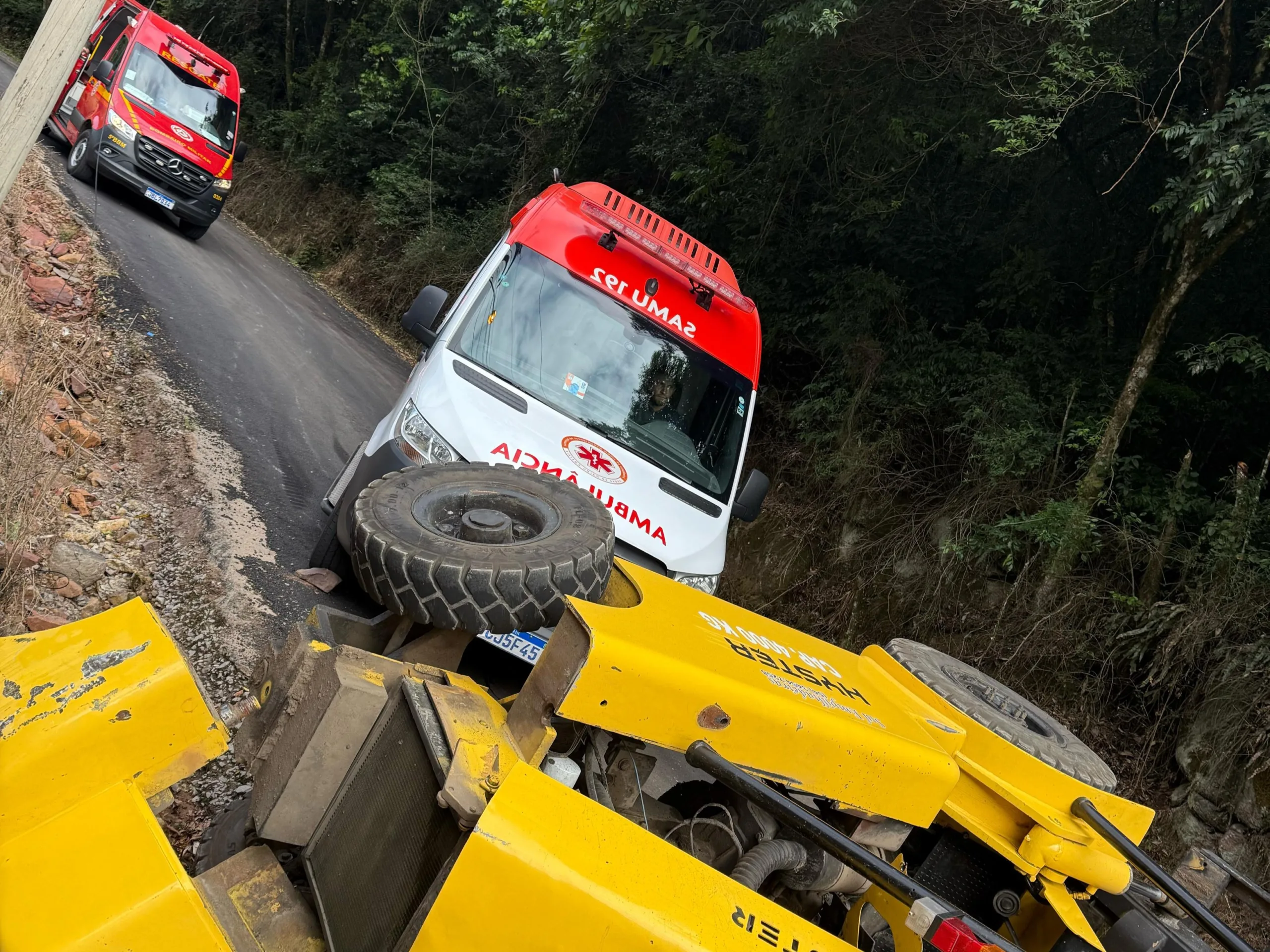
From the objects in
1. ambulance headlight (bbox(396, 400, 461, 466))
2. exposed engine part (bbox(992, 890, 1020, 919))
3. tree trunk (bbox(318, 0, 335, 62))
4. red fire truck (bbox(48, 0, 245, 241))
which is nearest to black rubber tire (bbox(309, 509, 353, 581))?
ambulance headlight (bbox(396, 400, 461, 466))

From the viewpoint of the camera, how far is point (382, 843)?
7.22ft

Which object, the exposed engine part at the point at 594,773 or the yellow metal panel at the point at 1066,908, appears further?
the yellow metal panel at the point at 1066,908

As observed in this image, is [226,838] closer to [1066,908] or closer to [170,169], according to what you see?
[1066,908]

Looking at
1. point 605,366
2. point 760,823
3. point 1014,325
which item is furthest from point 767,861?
point 1014,325

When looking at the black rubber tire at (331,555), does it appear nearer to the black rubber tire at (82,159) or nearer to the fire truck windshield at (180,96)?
the black rubber tire at (82,159)

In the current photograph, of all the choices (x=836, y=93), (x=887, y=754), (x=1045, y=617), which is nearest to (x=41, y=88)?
(x=887, y=754)

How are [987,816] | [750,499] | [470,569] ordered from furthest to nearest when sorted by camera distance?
[750,499] < [987,816] < [470,569]

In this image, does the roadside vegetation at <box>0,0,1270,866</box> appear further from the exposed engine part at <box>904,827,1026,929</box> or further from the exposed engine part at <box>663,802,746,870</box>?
the exposed engine part at <box>663,802,746,870</box>

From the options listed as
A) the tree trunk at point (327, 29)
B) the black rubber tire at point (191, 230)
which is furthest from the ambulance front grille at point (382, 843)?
the tree trunk at point (327, 29)

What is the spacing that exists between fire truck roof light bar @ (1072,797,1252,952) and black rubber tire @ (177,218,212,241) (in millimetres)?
14305

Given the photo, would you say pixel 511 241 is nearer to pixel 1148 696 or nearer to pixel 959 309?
pixel 1148 696

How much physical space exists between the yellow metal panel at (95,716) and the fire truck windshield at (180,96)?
13396 mm

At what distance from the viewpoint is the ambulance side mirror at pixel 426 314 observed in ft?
17.8

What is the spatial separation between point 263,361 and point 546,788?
836 centimetres
